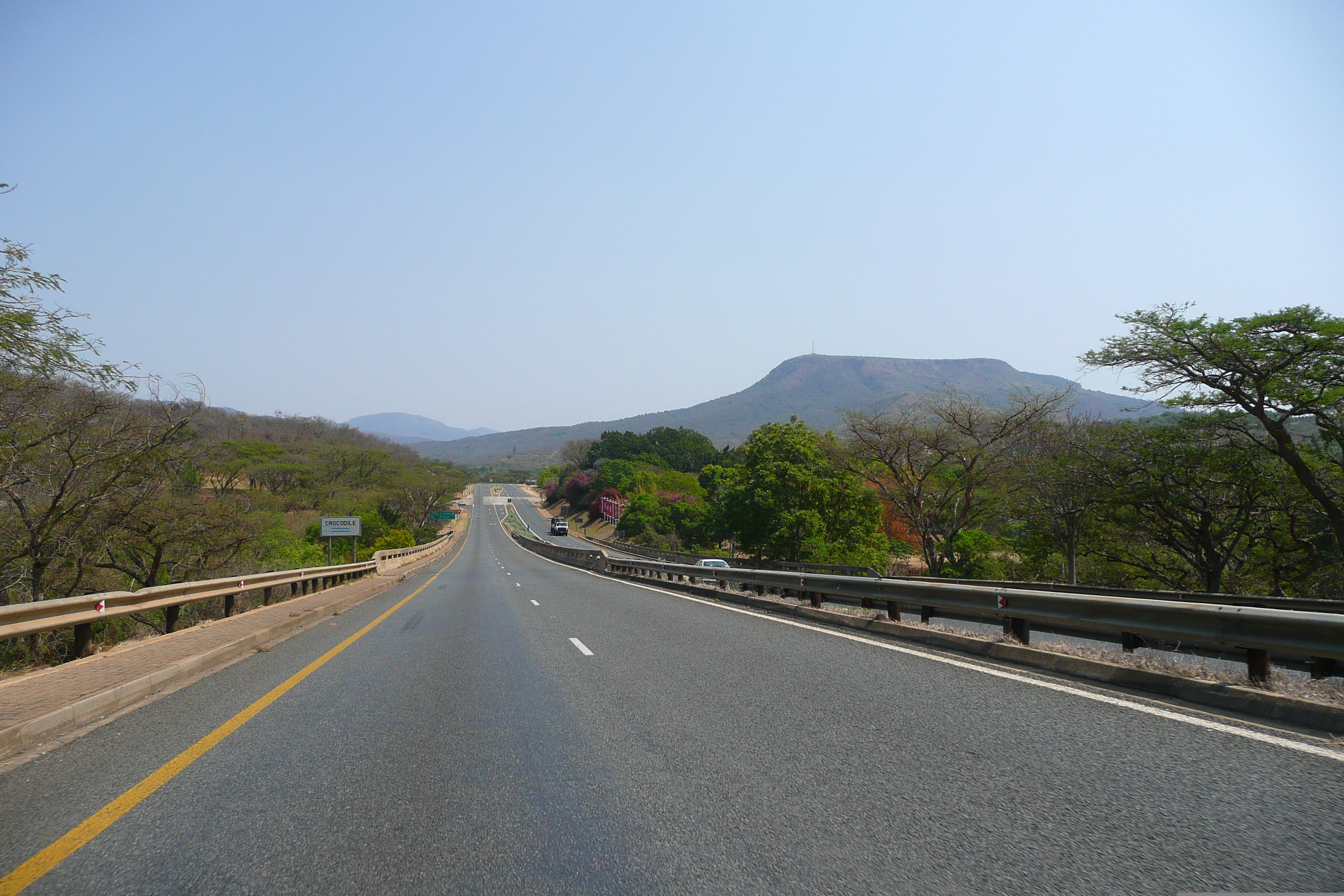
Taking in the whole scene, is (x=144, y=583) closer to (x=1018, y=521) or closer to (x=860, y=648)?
(x=860, y=648)

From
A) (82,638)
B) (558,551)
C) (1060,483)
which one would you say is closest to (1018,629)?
(82,638)

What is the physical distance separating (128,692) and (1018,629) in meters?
9.59

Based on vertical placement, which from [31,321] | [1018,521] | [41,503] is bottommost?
[1018,521]

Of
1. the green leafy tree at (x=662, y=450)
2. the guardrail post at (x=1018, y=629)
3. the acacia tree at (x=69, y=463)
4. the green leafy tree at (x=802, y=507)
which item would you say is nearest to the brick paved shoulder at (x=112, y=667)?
the acacia tree at (x=69, y=463)

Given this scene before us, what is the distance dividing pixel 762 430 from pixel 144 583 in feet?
143

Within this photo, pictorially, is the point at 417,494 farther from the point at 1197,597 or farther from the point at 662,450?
the point at 1197,597

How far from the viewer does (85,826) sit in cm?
423

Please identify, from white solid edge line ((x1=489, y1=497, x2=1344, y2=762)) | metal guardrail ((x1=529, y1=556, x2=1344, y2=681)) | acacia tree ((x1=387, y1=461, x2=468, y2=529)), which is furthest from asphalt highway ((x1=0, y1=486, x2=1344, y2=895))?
acacia tree ((x1=387, y1=461, x2=468, y2=529))

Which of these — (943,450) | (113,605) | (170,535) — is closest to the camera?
(113,605)

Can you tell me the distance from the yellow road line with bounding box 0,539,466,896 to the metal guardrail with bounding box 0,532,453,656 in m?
2.52

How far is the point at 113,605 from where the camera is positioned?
974 cm

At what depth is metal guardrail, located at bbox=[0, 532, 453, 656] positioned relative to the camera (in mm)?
7812

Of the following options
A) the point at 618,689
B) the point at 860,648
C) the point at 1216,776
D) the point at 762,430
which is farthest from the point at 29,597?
the point at 762,430

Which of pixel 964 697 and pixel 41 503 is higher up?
pixel 41 503
